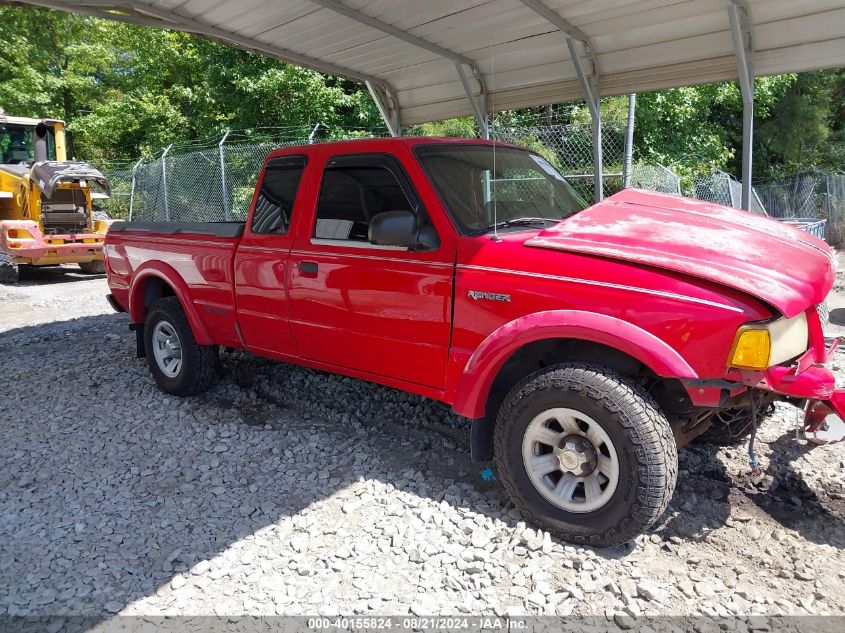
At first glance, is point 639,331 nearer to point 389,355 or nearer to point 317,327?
point 389,355

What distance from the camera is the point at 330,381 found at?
5.74 metres

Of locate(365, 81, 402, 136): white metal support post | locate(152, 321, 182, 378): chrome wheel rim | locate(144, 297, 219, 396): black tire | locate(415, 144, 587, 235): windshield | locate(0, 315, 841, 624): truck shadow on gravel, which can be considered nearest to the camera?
locate(0, 315, 841, 624): truck shadow on gravel

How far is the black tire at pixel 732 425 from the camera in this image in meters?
3.56

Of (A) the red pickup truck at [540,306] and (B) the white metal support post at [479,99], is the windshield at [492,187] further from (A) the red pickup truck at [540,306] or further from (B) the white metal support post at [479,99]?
(B) the white metal support post at [479,99]

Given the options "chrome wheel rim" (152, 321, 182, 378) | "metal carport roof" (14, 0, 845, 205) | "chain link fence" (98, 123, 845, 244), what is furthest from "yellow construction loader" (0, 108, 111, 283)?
"chrome wheel rim" (152, 321, 182, 378)

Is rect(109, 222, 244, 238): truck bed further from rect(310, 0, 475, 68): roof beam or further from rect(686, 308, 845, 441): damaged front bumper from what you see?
rect(686, 308, 845, 441): damaged front bumper

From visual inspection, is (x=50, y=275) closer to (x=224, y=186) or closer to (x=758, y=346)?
(x=224, y=186)

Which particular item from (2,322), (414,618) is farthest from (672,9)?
(2,322)

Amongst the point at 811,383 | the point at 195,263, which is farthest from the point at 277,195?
the point at 811,383

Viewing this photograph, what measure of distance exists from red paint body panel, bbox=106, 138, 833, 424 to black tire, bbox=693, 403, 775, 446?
21.3 inches

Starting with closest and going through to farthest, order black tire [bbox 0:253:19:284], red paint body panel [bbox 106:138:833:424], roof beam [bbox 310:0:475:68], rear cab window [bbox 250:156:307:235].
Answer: red paint body panel [bbox 106:138:833:424] → rear cab window [bbox 250:156:307:235] → roof beam [bbox 310:0:475:68] → black tire [bbox 0:253:19:284]

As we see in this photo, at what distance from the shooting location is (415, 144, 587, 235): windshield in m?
3.71

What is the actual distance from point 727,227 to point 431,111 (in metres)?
6.22

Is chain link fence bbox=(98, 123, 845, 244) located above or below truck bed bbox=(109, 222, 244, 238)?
above
